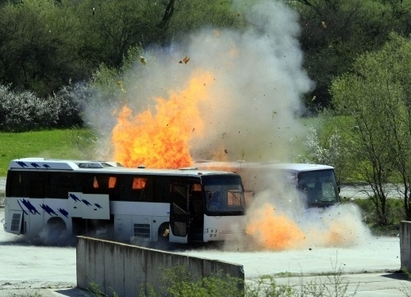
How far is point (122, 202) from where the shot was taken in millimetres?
32469

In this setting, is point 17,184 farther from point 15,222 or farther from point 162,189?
point 162,189

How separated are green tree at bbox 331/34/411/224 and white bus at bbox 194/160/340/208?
5929mm

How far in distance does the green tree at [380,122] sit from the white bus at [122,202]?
9665 millimetres

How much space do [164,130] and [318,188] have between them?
7605 millimetres

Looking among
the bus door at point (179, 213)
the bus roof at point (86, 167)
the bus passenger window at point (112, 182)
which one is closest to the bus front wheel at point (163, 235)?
the bus door at point (179, 213)

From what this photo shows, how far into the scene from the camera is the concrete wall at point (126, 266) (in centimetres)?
1922

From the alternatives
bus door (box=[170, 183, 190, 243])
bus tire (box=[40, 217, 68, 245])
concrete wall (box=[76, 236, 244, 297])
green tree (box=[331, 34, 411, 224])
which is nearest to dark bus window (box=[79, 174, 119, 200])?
bus tire (box=[40, 217, 68, 245])

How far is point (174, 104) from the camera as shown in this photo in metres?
39.6

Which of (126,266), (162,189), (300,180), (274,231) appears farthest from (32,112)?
(126,266)

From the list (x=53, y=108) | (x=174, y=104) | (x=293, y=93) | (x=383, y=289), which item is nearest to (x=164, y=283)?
(x=383, y=289)

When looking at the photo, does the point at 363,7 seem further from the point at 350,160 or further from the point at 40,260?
the point at 40,260

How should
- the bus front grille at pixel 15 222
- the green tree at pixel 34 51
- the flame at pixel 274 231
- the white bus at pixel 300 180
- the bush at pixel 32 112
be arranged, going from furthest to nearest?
the green tree at pixel 34 51 → the bush at pixel 32 112 → the bus front grille at pixel 15 222 → the white bus at pixel 300 180 → the flame at pixel 274 231

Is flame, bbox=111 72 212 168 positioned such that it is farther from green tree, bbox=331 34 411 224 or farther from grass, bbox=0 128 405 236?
grass, bbox=0 128 405 236

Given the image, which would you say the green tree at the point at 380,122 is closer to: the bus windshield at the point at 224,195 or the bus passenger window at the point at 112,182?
the bus windshield at the point at 224,195
